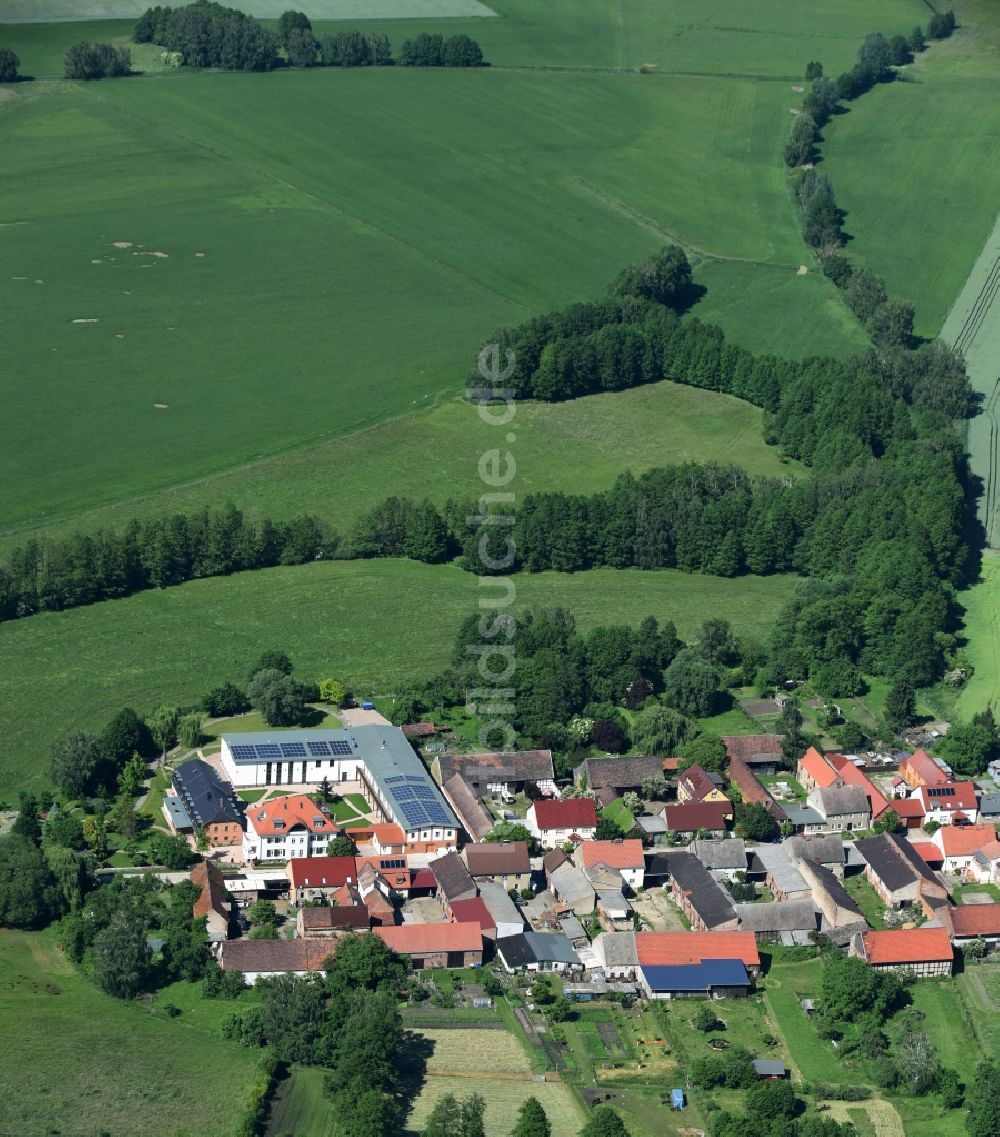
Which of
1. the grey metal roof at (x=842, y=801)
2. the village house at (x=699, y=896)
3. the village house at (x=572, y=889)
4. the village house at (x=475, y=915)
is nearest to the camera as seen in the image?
the village house at (x=475, y=915)

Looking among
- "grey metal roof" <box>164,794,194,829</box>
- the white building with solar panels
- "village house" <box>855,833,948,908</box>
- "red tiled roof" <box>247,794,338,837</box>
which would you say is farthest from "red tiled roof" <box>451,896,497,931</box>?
"village house" <box>855,833,948,908</box>

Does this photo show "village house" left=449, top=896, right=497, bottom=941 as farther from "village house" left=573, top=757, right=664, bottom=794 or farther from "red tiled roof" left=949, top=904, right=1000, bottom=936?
"red tiled roof" left=949, top=904, right=1000, bottom=936

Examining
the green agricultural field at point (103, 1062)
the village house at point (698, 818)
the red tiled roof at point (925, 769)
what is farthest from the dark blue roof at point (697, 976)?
the red tiled roof at point (925, 769)

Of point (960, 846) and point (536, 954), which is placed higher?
point (960, 846)

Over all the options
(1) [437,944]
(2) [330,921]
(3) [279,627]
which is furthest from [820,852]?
(3) [279,627]

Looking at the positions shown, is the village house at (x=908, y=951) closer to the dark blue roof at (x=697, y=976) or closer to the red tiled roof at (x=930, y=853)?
the dark blue roof at (x=697, y=976)

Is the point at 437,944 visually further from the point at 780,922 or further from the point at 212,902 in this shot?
the point at 780,922

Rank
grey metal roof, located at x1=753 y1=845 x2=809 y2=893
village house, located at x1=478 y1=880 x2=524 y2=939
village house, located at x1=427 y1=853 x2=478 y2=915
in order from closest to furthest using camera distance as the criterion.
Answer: village house, located at x1=478 y1=880 x2=524 y2=939 < village house, located at x1=427 y1=853 x2=478 y2=915 < grey metal roof, located at x1=753 y1=845 x2=809 y2=893
